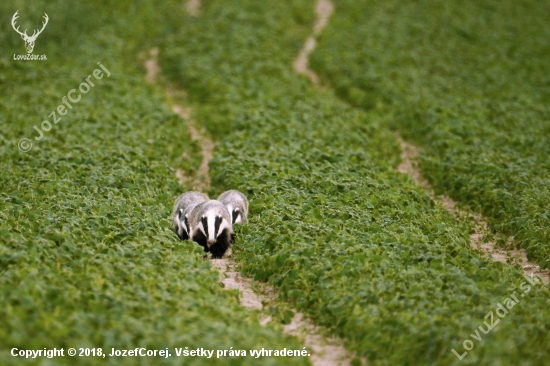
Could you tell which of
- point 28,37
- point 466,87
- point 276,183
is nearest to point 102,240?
point 276,183

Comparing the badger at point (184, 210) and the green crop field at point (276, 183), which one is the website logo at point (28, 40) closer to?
the green crop field at point (276, 183)

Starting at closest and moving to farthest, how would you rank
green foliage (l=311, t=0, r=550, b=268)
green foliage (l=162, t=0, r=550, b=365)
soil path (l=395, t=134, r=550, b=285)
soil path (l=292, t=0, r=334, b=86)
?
green foliage (l=162, t=0, r=550, b=365), soil path (l=395, t=134, r=550, b=285), green foliage (l=311, t=0, r=550, b=268), soil path (l=292, t=0, r=334, b=86)

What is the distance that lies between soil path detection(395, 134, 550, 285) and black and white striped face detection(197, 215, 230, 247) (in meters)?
4.24

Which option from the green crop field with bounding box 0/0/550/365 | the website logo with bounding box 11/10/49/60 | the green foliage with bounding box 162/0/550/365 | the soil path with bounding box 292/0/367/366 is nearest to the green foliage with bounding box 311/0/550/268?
the green crop field with bounding box 0/0/550/365

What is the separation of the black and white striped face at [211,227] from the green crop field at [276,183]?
0.45 meters

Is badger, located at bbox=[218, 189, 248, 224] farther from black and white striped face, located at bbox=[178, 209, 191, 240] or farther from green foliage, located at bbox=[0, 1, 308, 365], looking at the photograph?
green foliage, located at bbox=[0, 1, 308, 365]

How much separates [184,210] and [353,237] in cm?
292

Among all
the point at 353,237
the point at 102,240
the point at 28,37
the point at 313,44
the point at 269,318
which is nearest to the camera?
the point at 269,318

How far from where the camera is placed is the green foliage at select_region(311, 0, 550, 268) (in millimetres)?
13234

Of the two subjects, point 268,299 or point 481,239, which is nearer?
point 268,299

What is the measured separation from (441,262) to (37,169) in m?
7.52

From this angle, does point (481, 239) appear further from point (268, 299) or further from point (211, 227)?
point (211, 227)

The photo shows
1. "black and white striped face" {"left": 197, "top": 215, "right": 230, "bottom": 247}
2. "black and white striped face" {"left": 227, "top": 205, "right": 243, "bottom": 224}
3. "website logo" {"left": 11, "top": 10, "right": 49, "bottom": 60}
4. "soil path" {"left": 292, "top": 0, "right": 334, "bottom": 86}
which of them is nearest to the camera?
"black and white striped face" {"left": 197, "top": 215, "right": 230, "bottom": 247}

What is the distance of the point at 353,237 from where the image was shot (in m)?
9.88
